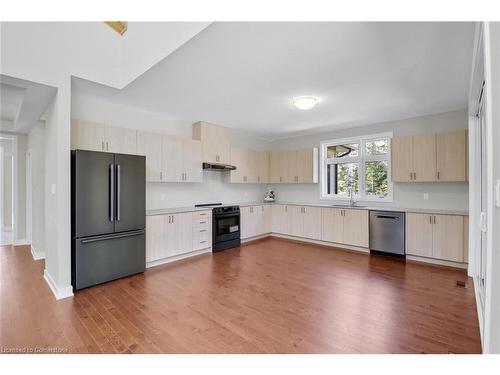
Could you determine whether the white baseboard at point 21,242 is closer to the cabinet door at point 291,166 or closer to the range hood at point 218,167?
the range hood at point 218,167

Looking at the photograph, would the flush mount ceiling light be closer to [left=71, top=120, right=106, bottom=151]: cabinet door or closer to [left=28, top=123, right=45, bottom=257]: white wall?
[left=71, top=120, right=106, bottom=151]: cabinet door

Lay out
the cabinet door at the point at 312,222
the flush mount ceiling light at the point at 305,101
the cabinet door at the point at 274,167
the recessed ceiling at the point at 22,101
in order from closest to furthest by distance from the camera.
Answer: the recessed ceiling at the point at 22,101 → the flush mount ceiling light at the point at 305,101 → the cabinet door at the point at 312,222 → the cabinet door at the point at 274,167

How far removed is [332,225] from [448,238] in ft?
6.35

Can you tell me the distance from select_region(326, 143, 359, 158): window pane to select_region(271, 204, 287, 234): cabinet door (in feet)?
5.87

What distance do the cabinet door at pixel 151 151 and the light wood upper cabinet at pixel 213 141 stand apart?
0.96 meters

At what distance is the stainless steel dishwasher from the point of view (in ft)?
14.2

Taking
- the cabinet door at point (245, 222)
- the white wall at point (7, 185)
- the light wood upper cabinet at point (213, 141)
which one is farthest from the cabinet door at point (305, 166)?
the white wall at point (7, 185)

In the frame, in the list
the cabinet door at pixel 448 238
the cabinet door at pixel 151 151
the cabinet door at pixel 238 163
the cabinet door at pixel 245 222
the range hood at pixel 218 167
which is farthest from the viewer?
the cabinet door at pixel 238 163

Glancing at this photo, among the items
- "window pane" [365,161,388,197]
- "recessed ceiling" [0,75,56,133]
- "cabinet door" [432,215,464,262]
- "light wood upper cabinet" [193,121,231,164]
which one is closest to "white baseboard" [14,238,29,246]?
"recessed ceiling" [0,75,56,133]

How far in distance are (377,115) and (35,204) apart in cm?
673

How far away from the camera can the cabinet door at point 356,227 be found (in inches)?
187

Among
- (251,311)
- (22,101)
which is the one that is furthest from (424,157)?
(22,101)
